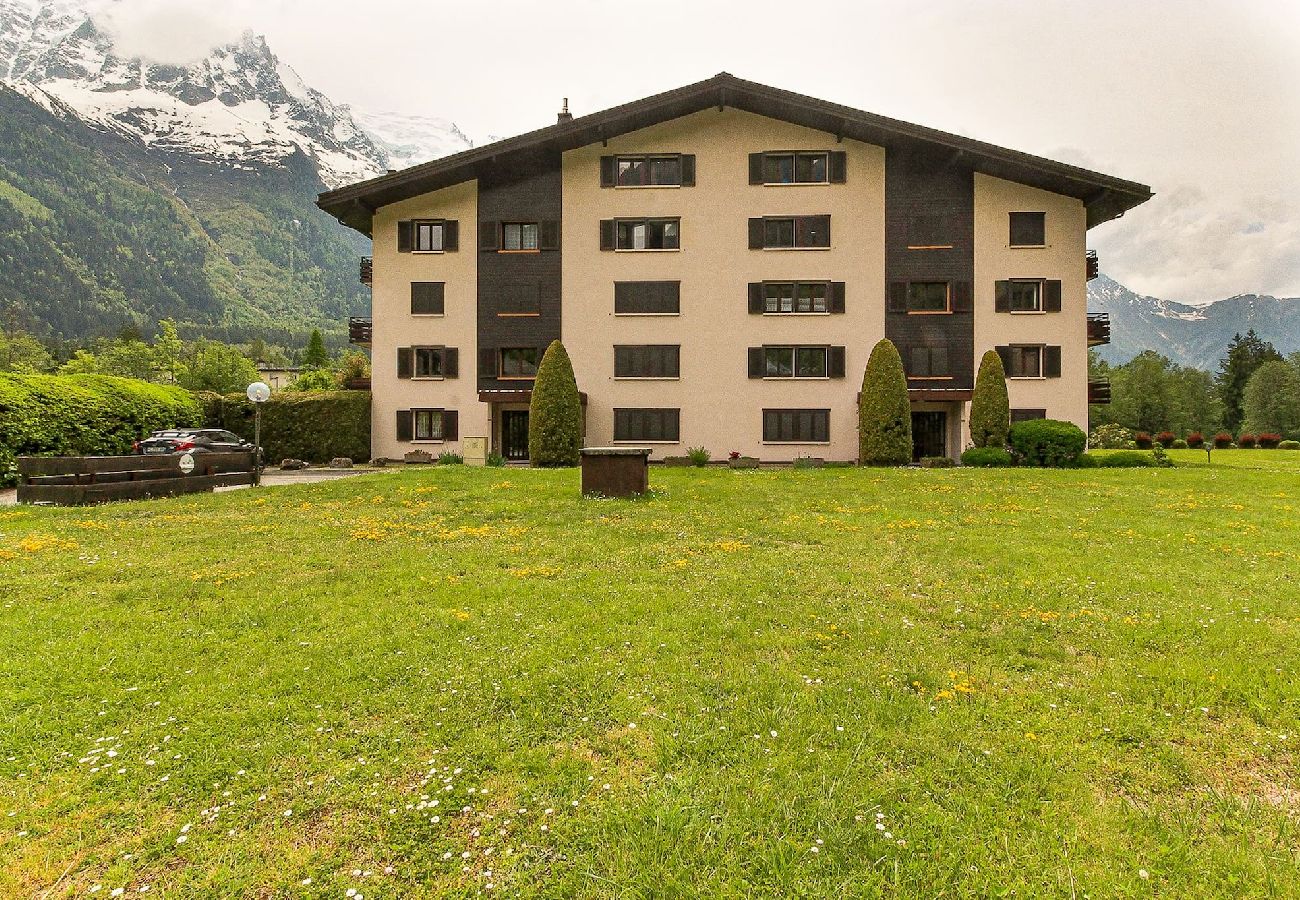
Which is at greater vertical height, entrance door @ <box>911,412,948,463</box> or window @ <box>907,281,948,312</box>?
window @ <box>907,281,948,312</box>

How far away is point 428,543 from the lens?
983 centimetres

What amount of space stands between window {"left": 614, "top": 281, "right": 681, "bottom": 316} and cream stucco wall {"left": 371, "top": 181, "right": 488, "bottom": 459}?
301 inches

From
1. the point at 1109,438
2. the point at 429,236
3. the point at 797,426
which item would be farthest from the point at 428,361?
the point at 1109,438

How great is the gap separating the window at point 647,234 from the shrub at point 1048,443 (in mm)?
17736

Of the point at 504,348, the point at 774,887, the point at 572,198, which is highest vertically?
the point at 572,198

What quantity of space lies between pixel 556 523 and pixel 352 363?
3176 cm

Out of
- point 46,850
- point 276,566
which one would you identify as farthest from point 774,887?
point 276,566

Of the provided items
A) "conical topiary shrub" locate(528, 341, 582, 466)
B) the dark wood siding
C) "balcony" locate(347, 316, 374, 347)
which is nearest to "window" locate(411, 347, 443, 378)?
the dark wood siding

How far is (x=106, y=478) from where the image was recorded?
14805mm

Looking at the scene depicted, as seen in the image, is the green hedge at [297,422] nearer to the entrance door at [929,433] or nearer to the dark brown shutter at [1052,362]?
the entrance door at [929,433]

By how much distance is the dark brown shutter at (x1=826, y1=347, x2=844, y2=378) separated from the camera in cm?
3108

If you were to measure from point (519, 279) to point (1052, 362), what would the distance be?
86.7ft

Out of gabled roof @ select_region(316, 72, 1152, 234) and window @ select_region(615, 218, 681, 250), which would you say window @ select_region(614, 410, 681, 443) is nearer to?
window @ select_region(615, 218, 681, 250)

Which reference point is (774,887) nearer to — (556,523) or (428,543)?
(428,543)
